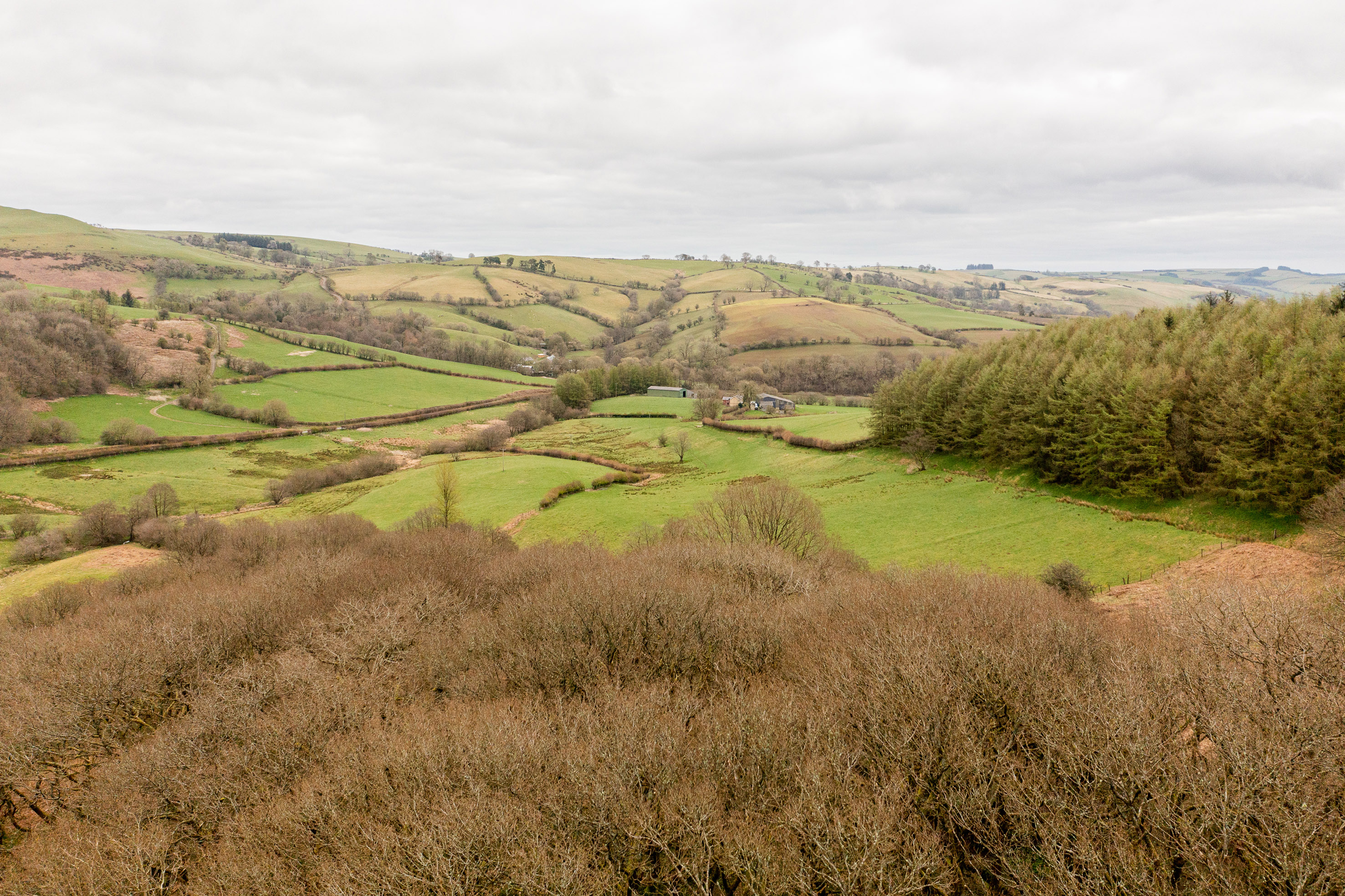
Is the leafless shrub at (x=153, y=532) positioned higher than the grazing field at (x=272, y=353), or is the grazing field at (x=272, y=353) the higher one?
the grazing field at (x=272, y=353)

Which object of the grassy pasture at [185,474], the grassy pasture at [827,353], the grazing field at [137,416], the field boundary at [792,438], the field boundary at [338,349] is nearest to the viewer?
the grassy pasture at [185,474]

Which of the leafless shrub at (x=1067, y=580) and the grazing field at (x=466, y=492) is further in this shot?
the grazing field at (x=466, y=492)

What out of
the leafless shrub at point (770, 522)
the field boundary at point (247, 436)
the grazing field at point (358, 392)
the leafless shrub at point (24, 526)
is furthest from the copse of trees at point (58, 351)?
the leafless shrub at point (770, 522)

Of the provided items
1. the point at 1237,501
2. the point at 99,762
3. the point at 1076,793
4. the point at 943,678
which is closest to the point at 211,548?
the point at 99,762

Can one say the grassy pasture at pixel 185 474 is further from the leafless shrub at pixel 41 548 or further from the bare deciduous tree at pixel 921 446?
the bare deciduous tree at pixel 921 446

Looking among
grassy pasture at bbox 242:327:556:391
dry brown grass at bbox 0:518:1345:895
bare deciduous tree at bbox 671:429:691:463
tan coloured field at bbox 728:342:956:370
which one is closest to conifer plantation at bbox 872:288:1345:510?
dry brown grass at bbox 0:518:1345:895

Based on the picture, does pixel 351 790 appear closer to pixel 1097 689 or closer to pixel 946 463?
pixel 1097 689

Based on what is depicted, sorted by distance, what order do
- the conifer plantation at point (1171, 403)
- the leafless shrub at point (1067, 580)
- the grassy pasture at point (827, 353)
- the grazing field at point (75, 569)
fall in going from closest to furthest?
the leafless shrub at point (1067, 580), the conifer plantation at point (1171, 403), the grazing field at point (75, 569), the grassy pasture at point (827, 353)

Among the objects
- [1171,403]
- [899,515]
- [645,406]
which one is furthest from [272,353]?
[1171,403]
